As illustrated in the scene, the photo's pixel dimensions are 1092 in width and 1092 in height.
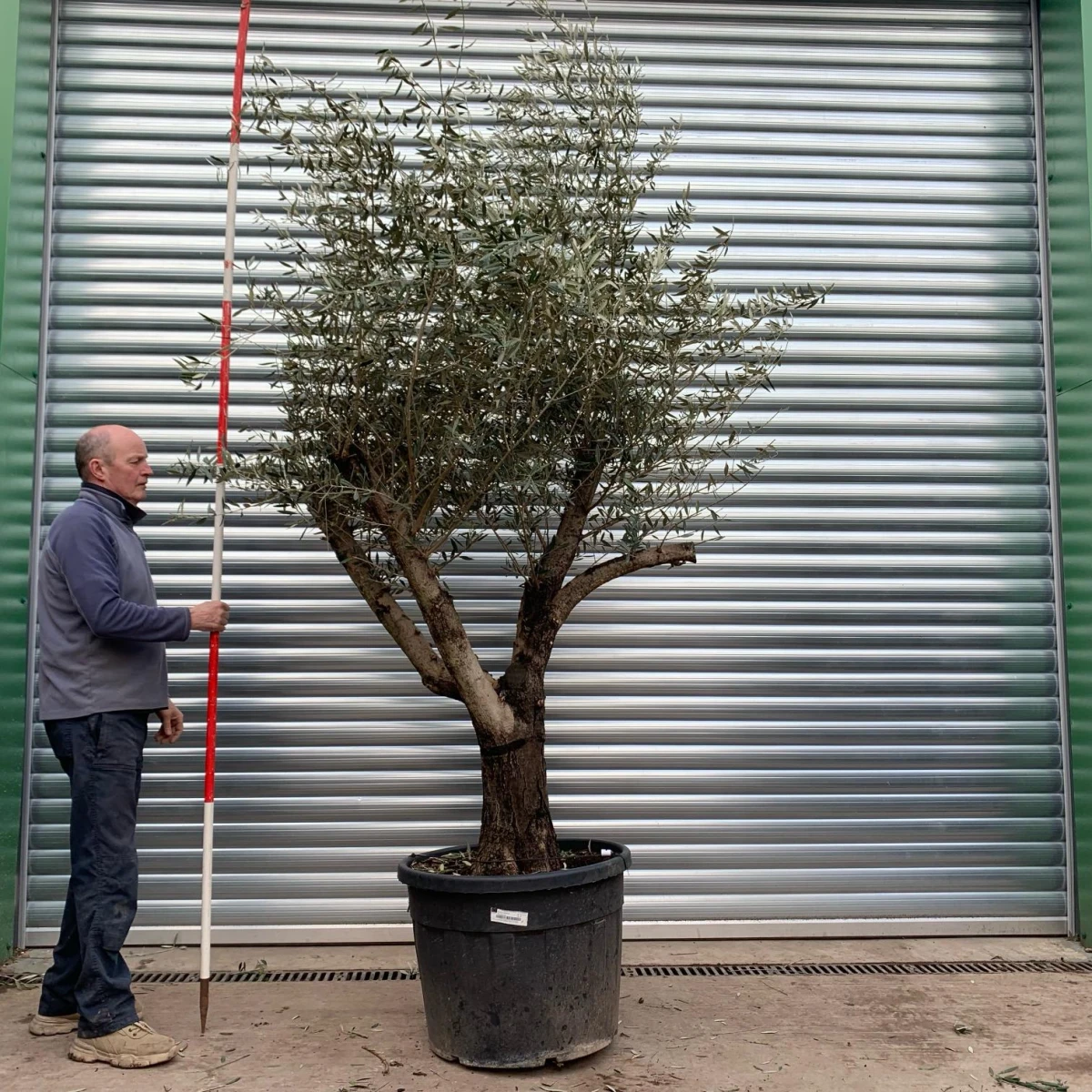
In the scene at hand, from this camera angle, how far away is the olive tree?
12.6ft

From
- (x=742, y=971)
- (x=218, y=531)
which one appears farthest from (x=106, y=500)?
(x=742, y=971)

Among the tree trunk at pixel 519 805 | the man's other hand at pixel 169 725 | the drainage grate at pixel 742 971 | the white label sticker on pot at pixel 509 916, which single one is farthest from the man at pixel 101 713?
the white label sticker on pot at pixel 509 916

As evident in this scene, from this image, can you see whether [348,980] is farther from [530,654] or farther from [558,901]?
[530,654]

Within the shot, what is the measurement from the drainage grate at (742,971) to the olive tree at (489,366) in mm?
1250

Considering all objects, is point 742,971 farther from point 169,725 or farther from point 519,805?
point 169,725

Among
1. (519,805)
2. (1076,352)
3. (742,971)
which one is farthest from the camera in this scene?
(1076,352)

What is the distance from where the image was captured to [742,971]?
5.28 metres

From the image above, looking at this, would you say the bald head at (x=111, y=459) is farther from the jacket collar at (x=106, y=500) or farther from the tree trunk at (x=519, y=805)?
the tree trunk at (x=519, y=805)

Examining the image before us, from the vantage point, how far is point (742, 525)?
5.97 metres

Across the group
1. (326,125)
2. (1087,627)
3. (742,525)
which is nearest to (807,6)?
(742,525)

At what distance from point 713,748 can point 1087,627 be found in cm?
215

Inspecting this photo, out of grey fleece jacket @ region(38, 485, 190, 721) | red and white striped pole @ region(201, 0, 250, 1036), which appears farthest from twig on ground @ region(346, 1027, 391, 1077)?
grey fleece jacket @ region(38, 485, 190, 721)

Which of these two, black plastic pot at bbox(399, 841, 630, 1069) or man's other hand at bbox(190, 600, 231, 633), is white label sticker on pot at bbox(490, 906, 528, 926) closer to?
black plastic pot at bbox(399, 841, 630, 1069)

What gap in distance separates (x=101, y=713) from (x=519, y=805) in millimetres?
1750
